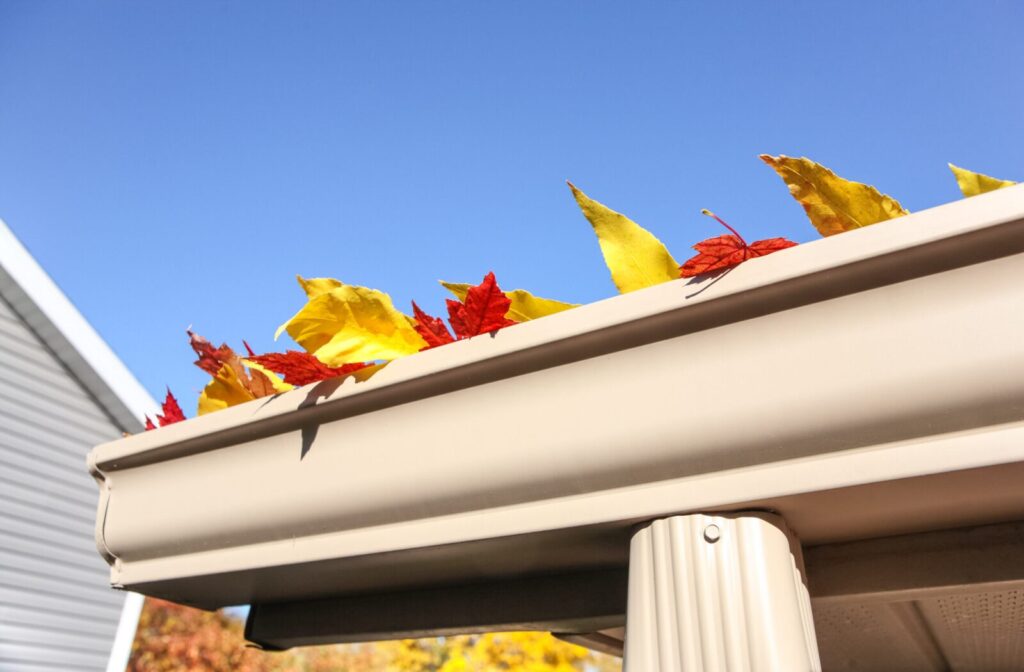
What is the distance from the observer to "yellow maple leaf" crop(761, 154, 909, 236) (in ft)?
1.38

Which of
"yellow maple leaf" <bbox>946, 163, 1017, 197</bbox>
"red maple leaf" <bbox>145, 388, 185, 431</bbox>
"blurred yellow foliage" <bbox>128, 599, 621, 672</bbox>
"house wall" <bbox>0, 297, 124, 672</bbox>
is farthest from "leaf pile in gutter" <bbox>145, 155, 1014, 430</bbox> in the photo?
"blurred yellow foliage" <bbox>128, 599, 621, 672</bbox>

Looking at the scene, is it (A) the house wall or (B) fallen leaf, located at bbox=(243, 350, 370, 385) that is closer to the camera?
(B) fallen leaf, located at bbox=(243, 350, 370, 385)

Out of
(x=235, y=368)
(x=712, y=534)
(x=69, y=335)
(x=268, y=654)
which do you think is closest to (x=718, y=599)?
(x=712, y=534)

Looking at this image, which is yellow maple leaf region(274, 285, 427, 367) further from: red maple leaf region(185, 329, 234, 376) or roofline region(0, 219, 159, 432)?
roofline region(0, 219, 159, 432)

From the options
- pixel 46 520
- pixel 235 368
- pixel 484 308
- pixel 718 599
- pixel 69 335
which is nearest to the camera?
pixel 718 599

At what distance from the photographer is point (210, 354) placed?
2.27 ft

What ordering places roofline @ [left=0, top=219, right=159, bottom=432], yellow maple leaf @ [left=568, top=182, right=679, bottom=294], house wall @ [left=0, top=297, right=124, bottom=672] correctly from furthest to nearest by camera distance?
roofline @ [left=0, top=219, right=159, bottom=432]
house wall @ [left=0, top=297, right=124, bottom=672]
yellow maple leaf @ [left=568, top=182, right=679, bottom=294]

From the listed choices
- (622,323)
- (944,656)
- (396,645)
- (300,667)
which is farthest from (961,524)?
(300,667)

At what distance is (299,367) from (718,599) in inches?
13.5

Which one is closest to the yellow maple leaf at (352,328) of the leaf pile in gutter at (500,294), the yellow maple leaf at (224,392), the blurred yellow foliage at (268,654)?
the leaf pile in gutter at (500,294)

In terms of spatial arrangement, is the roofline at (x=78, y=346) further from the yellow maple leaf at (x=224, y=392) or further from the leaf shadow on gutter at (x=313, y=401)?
the leaf shadow on gutter at (x=313, y=401)

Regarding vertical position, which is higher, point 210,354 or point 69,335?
point 69,335

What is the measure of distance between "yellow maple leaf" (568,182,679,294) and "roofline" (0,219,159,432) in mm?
4365

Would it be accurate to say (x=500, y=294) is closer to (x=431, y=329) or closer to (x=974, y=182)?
(x=431, y=329)
